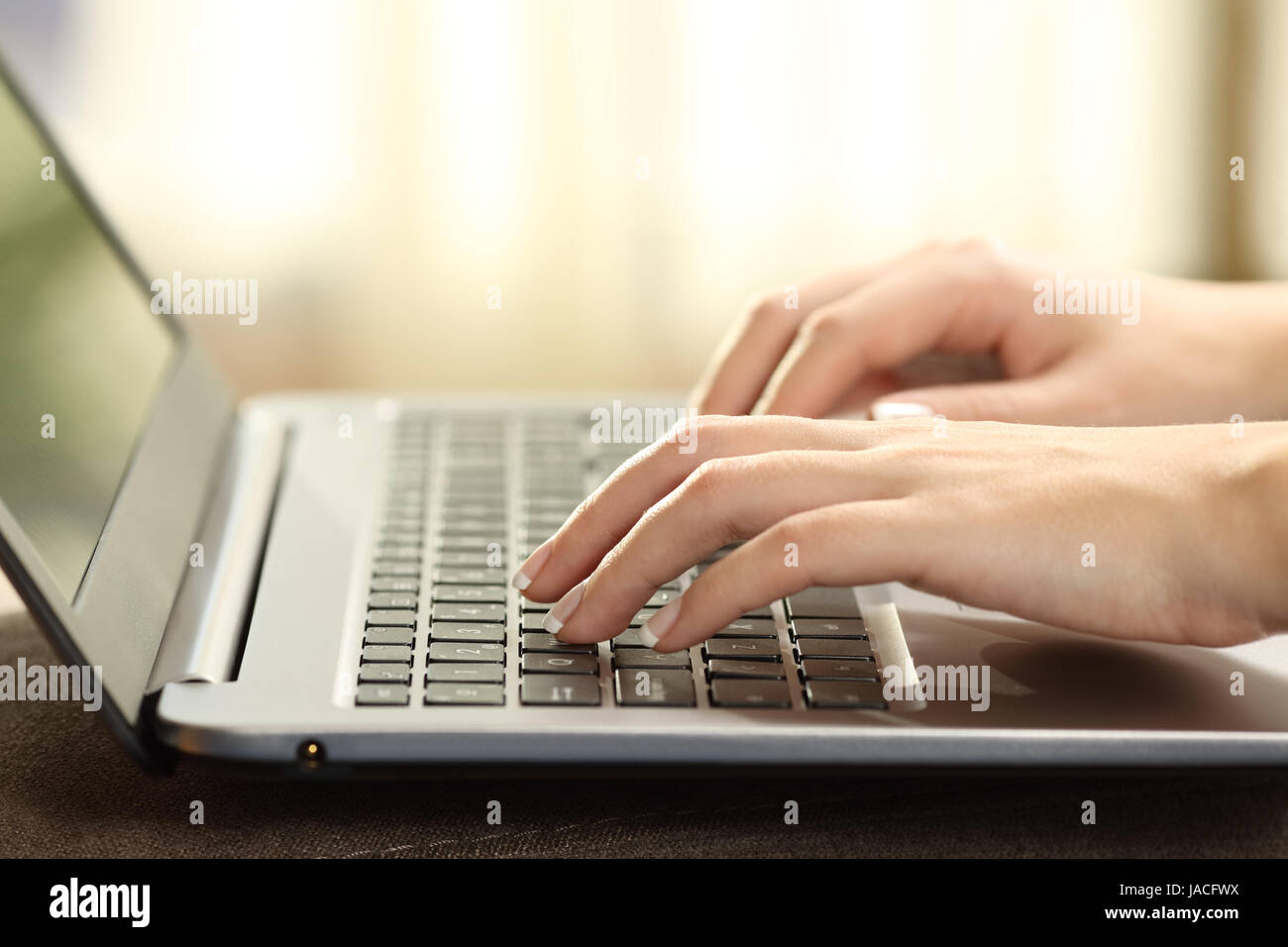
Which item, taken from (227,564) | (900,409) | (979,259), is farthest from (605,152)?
(227,564)

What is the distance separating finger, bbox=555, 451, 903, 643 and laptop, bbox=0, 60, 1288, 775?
13 mm

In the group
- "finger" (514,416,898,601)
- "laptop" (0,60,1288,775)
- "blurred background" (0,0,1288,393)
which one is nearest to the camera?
"laptop" (0,60,1288,775)

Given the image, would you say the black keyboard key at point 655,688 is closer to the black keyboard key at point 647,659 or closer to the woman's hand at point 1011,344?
the black keyboard key at point 647,659

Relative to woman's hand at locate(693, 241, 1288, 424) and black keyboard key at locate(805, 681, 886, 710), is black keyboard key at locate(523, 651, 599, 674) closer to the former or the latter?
black keyboard key at locate(805, 681, 886, 710)

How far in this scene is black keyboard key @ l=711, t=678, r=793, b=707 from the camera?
44cm

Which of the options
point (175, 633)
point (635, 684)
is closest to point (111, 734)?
point (175, 633)

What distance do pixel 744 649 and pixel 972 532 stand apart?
0.32 ft

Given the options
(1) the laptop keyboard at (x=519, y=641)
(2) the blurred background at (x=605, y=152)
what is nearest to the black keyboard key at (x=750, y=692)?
(1) the laptop keyboard at (x=519, y=641)

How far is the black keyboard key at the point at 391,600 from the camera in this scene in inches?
20.6

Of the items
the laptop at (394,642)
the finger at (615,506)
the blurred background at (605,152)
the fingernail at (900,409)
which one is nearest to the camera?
the laptop at (394,642)

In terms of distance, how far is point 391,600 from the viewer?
1.74 ft

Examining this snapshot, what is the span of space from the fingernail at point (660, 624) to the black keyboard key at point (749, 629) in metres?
0.02

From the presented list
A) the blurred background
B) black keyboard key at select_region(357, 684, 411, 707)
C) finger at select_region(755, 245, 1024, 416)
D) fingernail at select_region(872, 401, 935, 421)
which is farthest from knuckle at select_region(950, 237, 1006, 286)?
the blurred background

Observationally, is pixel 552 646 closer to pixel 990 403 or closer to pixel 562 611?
pixel 562 611
